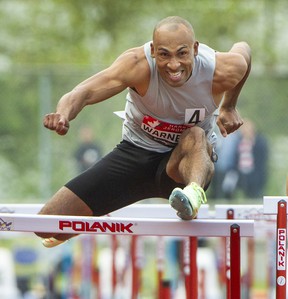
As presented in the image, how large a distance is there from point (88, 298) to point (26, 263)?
2089 millimetres

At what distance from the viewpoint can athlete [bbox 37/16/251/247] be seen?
8797 millimetres

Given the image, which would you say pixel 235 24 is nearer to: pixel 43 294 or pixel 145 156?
pixel 43 294

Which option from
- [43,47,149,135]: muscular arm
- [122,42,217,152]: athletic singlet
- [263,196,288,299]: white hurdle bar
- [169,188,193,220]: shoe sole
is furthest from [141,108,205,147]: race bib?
[263,196,288,299]: white hurdle bar

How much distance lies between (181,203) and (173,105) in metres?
1.04

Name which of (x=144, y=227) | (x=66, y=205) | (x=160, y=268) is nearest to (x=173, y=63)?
(x=144, y=227)

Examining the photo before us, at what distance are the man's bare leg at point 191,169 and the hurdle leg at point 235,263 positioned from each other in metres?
0.30

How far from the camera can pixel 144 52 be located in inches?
358

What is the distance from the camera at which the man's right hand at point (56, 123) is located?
852cm

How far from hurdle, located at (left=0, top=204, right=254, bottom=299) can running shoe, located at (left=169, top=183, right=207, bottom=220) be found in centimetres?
5

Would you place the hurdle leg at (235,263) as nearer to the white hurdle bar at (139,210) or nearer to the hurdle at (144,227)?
the hurdle at (144,227)

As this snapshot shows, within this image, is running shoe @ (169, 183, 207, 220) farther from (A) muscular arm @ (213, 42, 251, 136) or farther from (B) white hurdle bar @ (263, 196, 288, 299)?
(A) muscular arm @ (213, 42, 251, 136)

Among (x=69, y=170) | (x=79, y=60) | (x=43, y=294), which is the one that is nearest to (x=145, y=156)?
(x=43, y=294)

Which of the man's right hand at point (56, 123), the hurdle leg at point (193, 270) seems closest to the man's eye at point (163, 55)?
the man's right hand at point (56, 123)

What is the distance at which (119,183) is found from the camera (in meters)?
9.57
